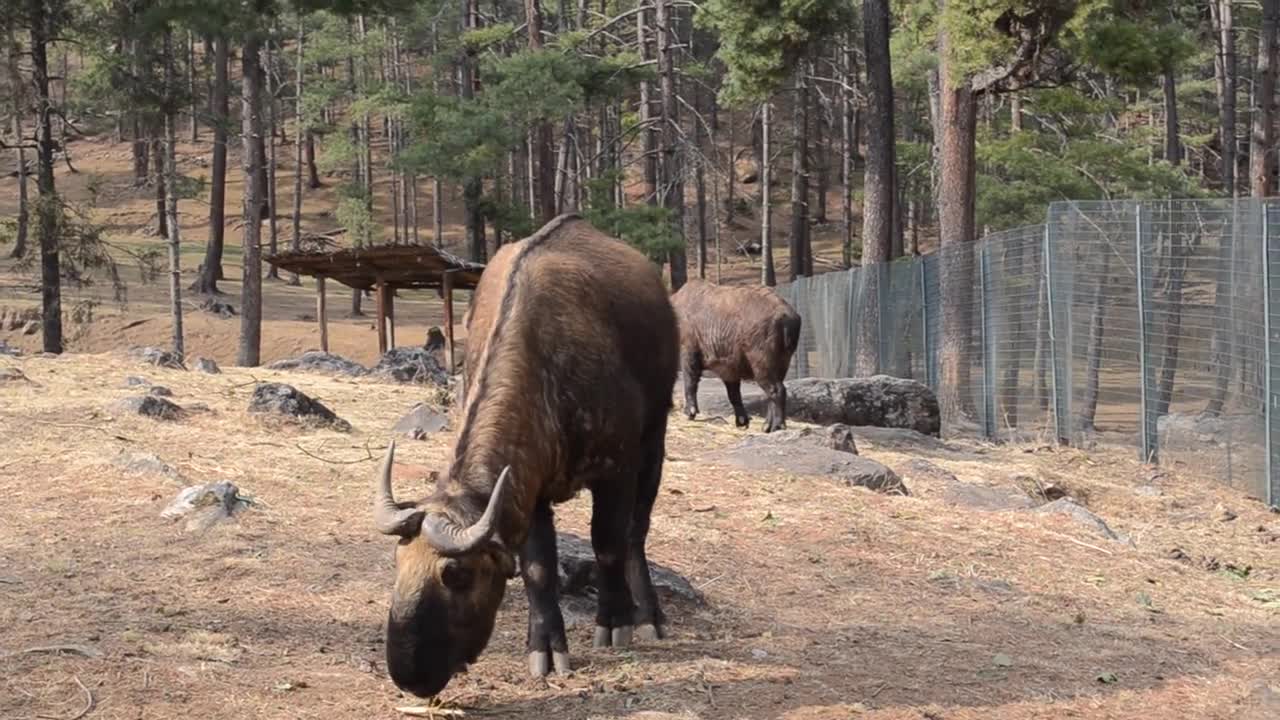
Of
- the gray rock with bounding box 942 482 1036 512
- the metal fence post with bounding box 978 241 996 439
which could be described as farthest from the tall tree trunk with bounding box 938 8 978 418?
the gray rock with bounding box 942 482 1036 512

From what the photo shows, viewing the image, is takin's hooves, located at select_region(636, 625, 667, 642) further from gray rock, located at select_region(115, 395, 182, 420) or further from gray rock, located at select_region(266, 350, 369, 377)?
gray rock, located at select_region(266, 350, 369, 377)

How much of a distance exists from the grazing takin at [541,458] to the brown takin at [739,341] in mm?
8413

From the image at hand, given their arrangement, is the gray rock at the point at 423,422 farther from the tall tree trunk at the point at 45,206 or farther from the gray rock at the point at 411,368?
the tall tree trunk at the point at 45,206

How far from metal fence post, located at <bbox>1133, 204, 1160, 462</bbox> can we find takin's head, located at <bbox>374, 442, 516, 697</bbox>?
396 inches

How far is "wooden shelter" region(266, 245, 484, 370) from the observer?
78.8ft

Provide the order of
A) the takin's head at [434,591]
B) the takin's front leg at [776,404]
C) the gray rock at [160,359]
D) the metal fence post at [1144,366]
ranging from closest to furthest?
the takin's head at [434,591], the metal fence post at [1144,366], the takin's front leg at [776,404], the gray rock at [160,359]

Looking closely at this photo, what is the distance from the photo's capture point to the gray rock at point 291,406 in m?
12.1

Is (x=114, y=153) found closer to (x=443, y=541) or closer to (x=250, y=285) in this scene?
(x=250, y=285)

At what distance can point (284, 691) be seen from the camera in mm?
5473

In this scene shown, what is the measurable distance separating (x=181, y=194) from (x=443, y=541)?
2538cm

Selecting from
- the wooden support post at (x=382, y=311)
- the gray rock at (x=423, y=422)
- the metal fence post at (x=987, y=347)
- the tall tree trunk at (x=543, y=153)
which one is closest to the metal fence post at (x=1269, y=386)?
the metal fence post at (x=987, y=347)

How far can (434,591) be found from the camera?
4922 millimetres

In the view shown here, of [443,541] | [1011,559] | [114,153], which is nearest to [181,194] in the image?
[1011,559]

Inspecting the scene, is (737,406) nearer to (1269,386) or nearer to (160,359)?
(1269,386)
